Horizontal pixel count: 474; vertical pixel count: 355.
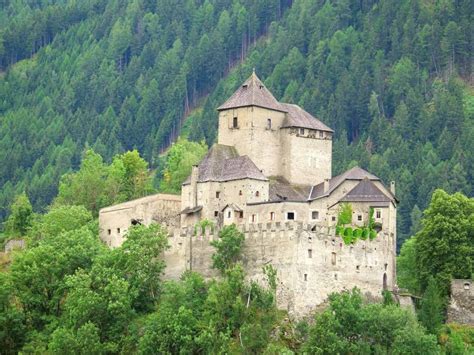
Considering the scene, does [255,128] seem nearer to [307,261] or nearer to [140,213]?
[140,213]

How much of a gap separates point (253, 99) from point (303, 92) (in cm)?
7085

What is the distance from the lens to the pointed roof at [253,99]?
8838 centimetres

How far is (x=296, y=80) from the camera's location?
164500mm

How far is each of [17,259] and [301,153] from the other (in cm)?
2161

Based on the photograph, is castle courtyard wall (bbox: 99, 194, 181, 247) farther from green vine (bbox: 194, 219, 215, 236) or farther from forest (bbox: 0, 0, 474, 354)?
green vine (bbox: 194, 219, 215, 236)

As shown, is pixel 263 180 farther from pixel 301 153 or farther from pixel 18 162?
pixel 18 162

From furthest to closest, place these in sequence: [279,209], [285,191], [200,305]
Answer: [285,191]
[279,209]
[200,305]

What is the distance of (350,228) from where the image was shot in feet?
253

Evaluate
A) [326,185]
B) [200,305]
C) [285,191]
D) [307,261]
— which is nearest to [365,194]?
[326,185]

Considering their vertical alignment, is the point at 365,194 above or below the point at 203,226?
above

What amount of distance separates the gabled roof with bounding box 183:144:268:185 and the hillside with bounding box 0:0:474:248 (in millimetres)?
41107

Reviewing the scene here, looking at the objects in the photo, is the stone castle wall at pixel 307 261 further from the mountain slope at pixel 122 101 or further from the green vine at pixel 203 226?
the mountain slope at pixel 122 101

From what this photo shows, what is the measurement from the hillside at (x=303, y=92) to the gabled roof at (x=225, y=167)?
135 feet

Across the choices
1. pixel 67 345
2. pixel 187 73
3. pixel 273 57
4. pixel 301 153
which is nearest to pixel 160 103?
pixel 187 73
